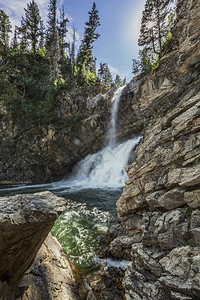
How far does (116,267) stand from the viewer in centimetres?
470

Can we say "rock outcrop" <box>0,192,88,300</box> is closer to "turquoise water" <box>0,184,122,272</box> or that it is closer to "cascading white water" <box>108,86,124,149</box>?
"turquoise water" <box>0,184,122,272</box>

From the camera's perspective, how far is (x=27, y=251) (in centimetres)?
264

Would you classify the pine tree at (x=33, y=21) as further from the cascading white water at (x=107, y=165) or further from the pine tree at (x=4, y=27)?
the cascading white water at (x=107, y=165)

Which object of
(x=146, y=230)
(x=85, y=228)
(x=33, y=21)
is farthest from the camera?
(x=33, y=21)

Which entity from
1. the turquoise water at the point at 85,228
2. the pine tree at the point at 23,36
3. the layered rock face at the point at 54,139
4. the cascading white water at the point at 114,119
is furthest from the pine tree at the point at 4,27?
the turquoise water at the point at 85,228

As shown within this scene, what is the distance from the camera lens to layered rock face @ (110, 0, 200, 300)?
8.93 feet

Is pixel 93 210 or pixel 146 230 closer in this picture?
pixel 146 230

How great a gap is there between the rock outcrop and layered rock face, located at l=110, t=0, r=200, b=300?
5.85 ft

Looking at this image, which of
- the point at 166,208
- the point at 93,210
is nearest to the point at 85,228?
the point at 93,210

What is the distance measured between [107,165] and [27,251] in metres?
18.8

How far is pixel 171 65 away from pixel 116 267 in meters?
16.7

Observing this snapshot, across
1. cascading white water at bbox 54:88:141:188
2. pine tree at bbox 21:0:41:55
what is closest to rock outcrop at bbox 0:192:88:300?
cascading white water at bbox 54:88:141:188

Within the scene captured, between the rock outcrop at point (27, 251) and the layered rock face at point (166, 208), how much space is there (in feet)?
5.85

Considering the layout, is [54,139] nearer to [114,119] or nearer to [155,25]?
[114,119]
